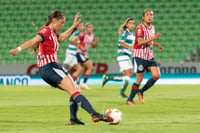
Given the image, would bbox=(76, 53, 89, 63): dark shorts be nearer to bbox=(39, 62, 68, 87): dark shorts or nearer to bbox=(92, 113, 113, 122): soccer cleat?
bbox=(39, 62, 68, 87): dark shorts

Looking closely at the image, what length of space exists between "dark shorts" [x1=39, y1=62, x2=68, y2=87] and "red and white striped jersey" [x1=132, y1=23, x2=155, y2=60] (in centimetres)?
428

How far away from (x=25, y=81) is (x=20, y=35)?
5253 millimetres

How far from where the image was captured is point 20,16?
28188 millimetres

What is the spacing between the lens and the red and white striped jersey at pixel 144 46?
11.2m

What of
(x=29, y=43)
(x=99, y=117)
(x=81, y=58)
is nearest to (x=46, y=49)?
(x=29, y=43)

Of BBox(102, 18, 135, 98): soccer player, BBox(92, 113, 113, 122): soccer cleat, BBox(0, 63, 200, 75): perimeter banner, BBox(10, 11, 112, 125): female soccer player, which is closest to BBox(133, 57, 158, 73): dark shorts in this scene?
BBox(102, 18, 135, 98): soccer player

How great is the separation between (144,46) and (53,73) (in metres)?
4.62

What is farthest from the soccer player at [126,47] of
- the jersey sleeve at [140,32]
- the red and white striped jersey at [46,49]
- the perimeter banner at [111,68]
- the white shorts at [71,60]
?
the perimeter banner at [111,68]

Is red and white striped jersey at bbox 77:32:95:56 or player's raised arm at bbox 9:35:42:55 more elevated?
player's raised arm at bbox 9:35:42:55

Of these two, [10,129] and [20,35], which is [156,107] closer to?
[10,129]

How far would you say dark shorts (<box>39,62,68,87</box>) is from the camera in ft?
23.5

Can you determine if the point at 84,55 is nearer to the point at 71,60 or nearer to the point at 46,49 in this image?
the point at 71,60

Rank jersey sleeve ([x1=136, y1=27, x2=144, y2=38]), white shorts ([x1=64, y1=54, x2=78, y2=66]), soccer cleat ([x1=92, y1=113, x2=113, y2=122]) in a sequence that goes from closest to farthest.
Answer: soccer cleat ([x1=92, y1=113, x2=113, y2=122])
jersey sleeve ([x1=136, y1=27, x2=144, y2=38])
white shorts ([x1=64, y1=54, x2=78, y2=66])

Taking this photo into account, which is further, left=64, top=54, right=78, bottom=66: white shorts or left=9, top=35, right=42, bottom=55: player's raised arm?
left=64, top=54, right=78, bottom=66: white shorts
